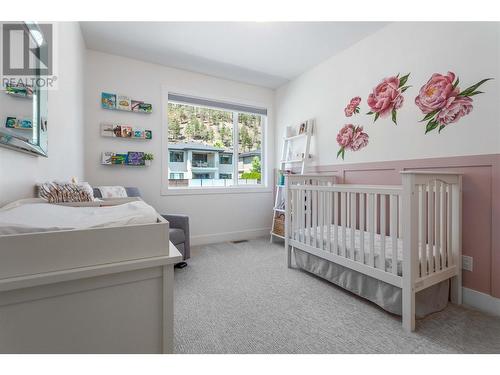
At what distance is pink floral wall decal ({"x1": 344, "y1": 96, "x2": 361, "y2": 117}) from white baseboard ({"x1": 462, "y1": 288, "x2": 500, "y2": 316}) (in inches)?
69.5

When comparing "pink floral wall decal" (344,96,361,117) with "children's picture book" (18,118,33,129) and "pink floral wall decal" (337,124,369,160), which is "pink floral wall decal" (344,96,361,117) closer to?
"pink floral wall decal" (337,124,369,160)

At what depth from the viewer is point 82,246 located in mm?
644

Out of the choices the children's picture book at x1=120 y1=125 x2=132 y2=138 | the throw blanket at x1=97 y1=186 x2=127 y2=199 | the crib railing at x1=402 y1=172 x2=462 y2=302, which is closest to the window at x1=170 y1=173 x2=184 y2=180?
the children's picture book at x1=120 y1=125 x2=132 y2=138

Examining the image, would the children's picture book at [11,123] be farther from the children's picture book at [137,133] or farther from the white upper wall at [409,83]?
the white upper wall at [409,83]

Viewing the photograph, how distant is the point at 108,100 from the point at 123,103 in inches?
5.8

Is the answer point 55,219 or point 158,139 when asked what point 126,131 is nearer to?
point 158,139

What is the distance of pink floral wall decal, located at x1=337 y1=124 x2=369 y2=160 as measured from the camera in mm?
2398

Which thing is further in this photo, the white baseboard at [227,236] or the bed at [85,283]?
the white baseboard at [227,236]

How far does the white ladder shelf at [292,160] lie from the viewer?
2959 millimetres

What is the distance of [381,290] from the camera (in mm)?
1577

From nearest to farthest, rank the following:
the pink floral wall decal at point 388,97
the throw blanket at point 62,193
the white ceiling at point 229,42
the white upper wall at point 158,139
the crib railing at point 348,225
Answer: the throw blanket at point 62,193
the crib railing at point 348,225
the pink floral wall decal at point 388,97
the white ceiling at point 229,42
the white upper wall at point 158,139

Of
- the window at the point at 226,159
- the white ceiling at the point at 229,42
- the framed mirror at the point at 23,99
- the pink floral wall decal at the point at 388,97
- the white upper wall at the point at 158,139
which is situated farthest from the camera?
the window at the point at 226,159

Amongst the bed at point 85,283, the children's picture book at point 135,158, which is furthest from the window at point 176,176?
the bed at point 85,283

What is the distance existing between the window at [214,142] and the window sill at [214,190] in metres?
0.11
